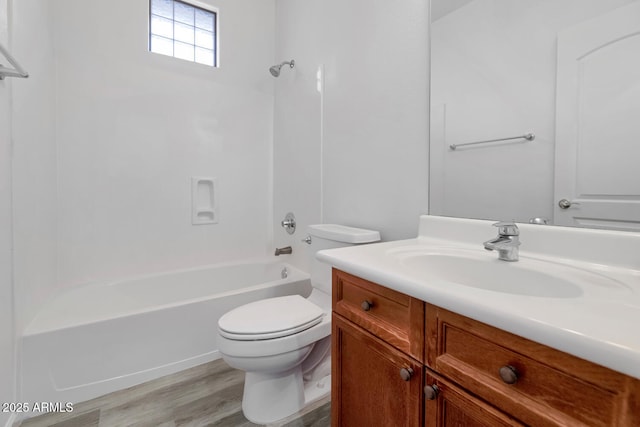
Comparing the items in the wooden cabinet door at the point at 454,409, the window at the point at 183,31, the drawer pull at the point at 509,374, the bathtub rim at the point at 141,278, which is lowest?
the bathtub rim at the point at 141,278

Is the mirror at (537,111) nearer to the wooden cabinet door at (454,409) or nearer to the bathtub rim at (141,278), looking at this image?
the wooden cabinet door at (454,409)

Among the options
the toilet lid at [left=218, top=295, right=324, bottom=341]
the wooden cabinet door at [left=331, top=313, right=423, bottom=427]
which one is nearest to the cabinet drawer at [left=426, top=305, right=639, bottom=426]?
the wooden cabinet door at [left=331, top=313, right=423, bottom=427]

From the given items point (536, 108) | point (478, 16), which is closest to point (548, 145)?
point (536, 108)

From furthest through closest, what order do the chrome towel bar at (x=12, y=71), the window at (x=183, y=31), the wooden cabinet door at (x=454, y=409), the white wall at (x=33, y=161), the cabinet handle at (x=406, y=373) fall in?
the window at (x=183, y=31) < the white wall at (x=33, y=161) < the chrome towel bar at (x=12, y=71) < the cabinet handle at (x=406, y=373) < the wooden cabinet door at (x=454, y=409)

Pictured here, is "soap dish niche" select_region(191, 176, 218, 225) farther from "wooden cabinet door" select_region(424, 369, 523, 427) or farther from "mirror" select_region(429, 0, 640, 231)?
"wooden cabinet door" select_region(424, 369, 523, 427)

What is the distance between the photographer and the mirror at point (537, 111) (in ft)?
2.63

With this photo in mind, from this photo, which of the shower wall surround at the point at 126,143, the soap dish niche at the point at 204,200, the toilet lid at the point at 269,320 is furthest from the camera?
the soap dish niche at the point at 204,200

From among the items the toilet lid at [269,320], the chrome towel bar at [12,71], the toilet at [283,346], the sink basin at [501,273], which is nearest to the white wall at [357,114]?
the toilet at [283,346]

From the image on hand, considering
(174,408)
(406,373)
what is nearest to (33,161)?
(174,408)

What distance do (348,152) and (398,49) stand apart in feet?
1.91

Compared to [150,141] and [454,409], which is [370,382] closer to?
[454,409]

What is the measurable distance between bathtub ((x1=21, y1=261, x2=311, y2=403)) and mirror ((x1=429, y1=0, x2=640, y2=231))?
1328 millimetres

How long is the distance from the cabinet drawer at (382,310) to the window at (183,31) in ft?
7.33

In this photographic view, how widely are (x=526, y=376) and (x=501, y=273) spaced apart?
1.34ft
